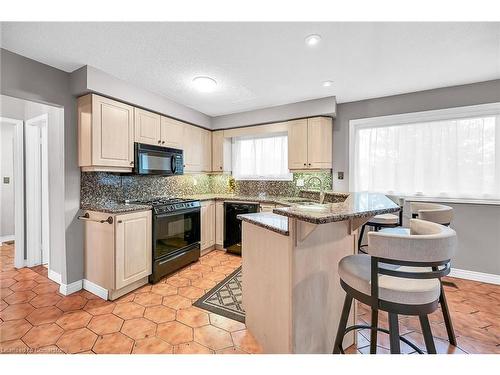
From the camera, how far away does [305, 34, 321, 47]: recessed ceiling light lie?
72.2 inches

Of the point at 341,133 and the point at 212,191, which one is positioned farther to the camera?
the point at 212,191

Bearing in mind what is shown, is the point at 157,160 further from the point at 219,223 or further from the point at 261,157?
the point at 261,157

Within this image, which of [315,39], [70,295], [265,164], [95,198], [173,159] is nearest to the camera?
[315,39]

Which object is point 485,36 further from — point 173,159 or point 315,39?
point 173,159

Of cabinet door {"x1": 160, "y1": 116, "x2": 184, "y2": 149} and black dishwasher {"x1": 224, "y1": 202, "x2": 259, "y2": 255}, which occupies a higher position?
cabinet door {"x1": 160, "y1": 116, "x2": 184, "y2": 149}

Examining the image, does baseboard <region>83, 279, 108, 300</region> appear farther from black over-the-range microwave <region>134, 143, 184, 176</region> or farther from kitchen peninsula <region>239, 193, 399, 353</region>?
kitchen peninsula <region>239, 193, 399, 353</region>

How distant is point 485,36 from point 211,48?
226cm

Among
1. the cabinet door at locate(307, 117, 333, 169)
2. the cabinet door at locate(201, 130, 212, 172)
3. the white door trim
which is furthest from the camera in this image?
the cabinet door at locate(201, 130, 212, 172)

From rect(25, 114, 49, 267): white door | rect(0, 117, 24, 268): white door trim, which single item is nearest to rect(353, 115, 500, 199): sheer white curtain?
rect(25, 114, 49, 267): white door

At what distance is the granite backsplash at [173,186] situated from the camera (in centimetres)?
278

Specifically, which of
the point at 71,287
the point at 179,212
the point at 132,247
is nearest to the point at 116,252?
the point at 132,247
